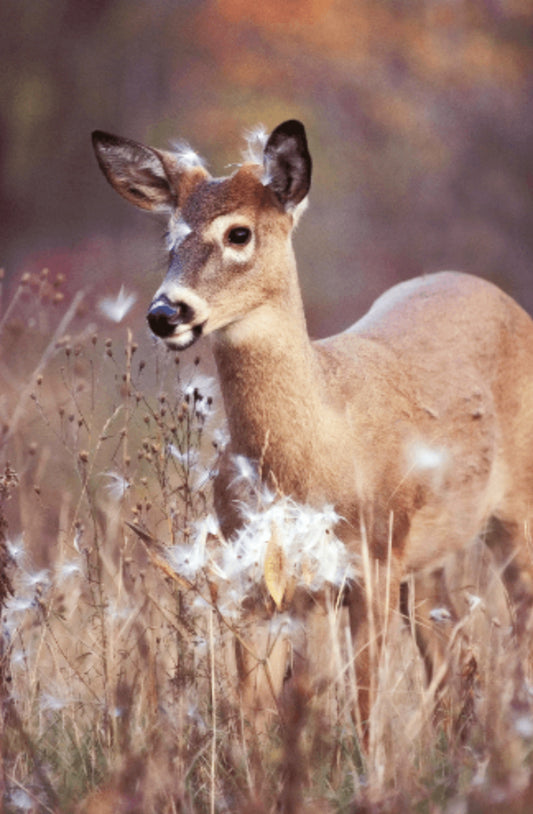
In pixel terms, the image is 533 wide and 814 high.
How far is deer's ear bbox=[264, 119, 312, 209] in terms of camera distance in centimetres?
454

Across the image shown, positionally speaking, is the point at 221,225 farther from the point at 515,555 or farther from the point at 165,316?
the point at 515,555

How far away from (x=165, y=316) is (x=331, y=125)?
41.3 feet

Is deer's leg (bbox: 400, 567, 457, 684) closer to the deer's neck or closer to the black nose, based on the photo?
the deer's neck

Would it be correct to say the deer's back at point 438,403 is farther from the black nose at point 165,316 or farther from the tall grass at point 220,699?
the black nose at point 165,316

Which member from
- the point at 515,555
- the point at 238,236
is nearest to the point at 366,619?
the point at 238,236

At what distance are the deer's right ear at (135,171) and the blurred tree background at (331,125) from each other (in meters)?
9.61

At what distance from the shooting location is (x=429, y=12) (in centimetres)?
1570

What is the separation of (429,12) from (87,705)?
504 inches

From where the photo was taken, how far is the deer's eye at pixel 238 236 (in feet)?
14.8

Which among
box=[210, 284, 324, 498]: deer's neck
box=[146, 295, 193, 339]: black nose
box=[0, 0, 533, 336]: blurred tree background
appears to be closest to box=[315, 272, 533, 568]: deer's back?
box=[210, 284, 324, 498]: deer's neck

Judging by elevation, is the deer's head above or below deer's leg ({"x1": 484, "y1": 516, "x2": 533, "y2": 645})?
above

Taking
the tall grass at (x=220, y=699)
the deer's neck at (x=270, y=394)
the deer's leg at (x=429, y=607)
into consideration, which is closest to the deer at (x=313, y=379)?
the deer's neck at (x=270, y=394)

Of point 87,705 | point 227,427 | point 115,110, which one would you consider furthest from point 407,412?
point 115,110

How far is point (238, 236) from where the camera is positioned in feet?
14.8
